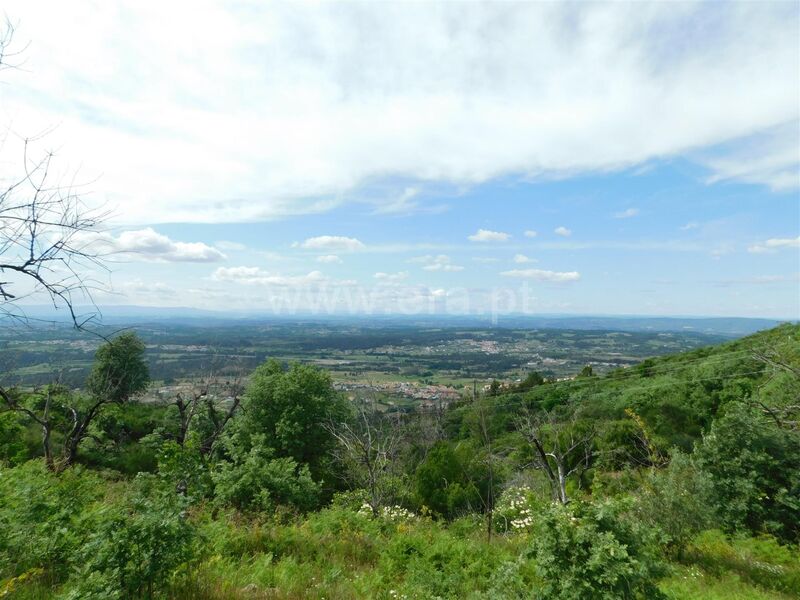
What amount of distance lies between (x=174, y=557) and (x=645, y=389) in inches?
1623

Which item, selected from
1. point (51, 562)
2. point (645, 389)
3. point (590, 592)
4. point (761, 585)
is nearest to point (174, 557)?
point (51, 562)

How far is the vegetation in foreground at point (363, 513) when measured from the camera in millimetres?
4559

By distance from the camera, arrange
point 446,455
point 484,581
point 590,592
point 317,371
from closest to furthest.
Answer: point 590,592
point 484,581
point 446,455
point 317,371

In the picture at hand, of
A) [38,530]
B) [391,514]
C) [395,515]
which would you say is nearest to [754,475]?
[395,515]

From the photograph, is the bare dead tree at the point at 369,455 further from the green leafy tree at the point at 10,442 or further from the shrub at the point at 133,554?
the green leafy tree at the point at 10,442

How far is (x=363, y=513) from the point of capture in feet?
39.1

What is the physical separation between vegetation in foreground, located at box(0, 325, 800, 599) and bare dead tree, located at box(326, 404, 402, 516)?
177mm

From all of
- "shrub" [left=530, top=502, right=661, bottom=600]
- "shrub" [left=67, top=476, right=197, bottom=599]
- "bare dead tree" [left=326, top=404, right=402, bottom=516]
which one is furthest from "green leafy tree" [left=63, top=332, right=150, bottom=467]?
"shrub" [left=530, top=502, right=661, bottom=600]

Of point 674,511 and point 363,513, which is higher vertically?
point 674,511

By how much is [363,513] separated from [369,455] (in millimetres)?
2986

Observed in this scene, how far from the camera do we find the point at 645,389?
119 feet

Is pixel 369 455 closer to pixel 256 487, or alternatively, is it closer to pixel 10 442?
pixel 256 487

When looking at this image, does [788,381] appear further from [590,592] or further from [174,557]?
[174,557]

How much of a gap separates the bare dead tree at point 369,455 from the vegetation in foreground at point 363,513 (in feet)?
0.58
